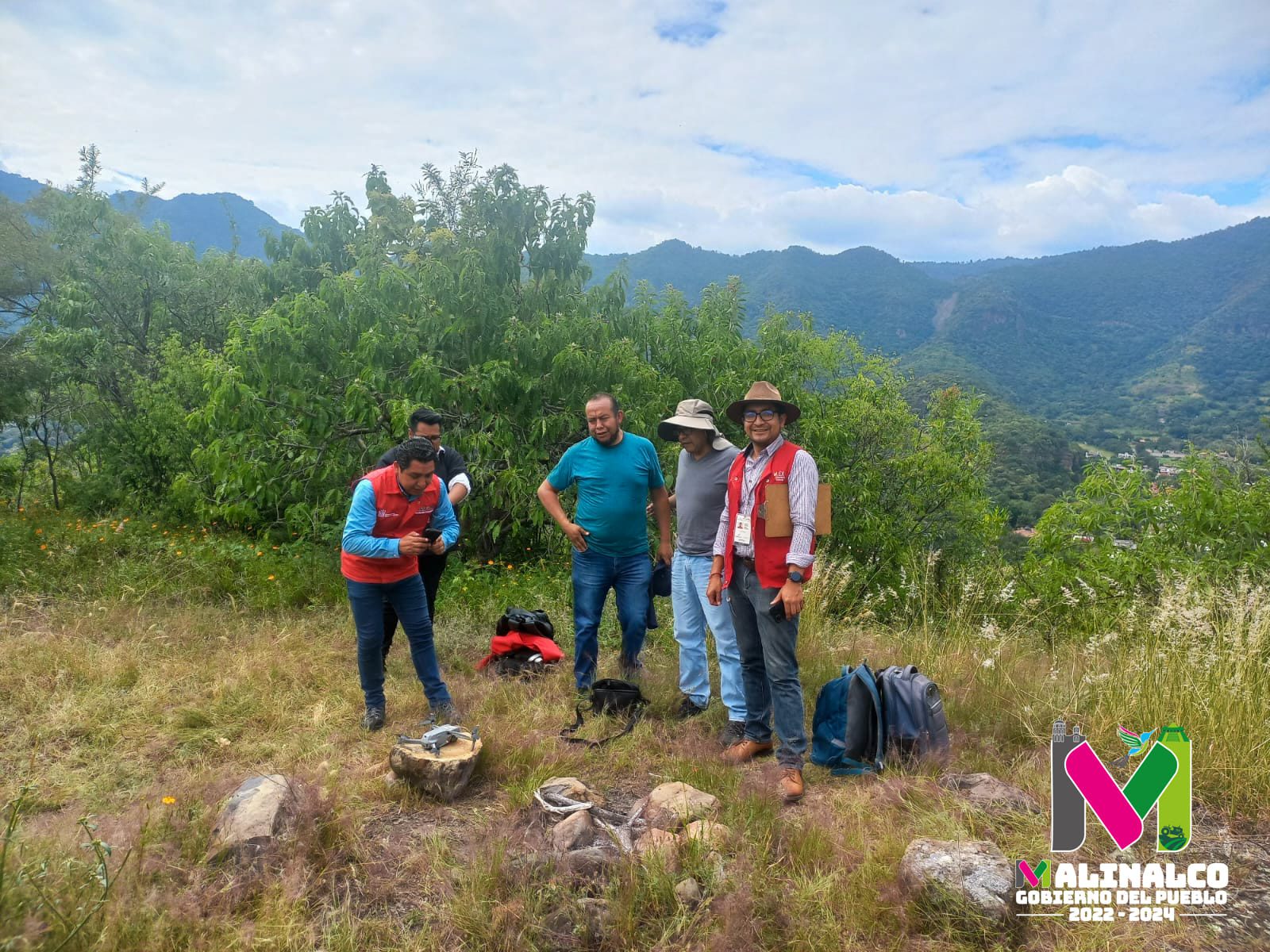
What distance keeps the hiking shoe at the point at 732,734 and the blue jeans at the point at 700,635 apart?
3 cm

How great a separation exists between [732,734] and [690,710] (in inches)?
17.0

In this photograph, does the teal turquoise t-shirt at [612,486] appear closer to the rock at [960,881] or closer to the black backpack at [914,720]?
the black backpack at [914,720]

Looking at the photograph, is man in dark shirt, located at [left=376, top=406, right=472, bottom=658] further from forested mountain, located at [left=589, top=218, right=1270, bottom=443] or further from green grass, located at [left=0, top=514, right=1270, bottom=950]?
forested mountain, located at [left=589, top=218, right=1270, bottom=443]

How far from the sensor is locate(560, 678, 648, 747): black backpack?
3.93 meters

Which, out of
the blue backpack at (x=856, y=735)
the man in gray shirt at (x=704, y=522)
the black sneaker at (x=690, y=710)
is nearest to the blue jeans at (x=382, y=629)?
the black sneaker at (x=690, y=710)

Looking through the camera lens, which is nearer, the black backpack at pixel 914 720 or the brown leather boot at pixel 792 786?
the brown leather boot at pixel 792 786

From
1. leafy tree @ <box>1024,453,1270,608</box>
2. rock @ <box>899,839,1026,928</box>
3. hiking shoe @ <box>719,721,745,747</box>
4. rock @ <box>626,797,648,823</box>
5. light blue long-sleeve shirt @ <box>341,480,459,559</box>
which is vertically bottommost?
hiking shoe @ <box>719,721,745,747</box>

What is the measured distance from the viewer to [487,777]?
3.35 m

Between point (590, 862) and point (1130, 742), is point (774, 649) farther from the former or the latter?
point (1130, 742)

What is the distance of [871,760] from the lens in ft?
11.3

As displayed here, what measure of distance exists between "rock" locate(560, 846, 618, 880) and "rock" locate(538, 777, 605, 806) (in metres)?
0.42

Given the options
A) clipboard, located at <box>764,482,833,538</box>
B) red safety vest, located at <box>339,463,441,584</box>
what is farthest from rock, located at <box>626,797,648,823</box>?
red safety vest, located at <box>339,463,441,584</box>

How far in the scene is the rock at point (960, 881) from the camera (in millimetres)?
2268

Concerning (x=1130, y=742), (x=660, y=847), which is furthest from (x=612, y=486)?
(x=1130, y=742)
